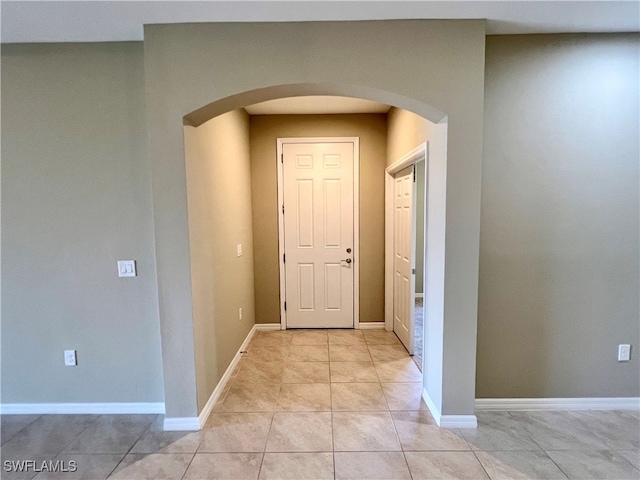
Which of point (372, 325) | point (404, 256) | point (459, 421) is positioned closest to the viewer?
point (459, 421)

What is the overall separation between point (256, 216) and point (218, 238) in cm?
126

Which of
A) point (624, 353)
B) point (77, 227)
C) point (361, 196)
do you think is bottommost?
point (624, 353)

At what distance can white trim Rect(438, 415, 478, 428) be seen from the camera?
207 centimetres

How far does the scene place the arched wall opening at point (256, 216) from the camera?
212 centimetres

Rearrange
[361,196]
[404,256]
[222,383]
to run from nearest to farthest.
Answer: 1. [222,383]
2. [404,256]
3. [361,196]

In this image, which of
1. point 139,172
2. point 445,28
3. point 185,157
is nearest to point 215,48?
point 185,157

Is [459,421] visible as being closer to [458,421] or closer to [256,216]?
[458,421]

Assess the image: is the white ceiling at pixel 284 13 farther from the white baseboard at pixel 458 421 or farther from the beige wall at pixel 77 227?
the white baseboard at pixel 458 421

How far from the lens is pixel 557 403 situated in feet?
7.39

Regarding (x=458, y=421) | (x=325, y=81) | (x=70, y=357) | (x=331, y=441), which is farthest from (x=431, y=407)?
(x=70, y=357)

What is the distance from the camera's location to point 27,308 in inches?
87.6

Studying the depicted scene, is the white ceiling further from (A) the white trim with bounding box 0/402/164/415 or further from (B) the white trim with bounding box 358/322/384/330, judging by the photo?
(B) the white trim with bounding box 358/322/384/330

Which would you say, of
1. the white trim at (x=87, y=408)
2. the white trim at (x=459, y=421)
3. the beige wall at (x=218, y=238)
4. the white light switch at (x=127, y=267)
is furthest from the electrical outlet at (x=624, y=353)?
the white light switch at (x=127, y=267)

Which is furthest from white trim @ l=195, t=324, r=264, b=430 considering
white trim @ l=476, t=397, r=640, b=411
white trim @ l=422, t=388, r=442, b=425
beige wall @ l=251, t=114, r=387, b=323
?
white trim @ l=476, t=397, r=640, b=411
